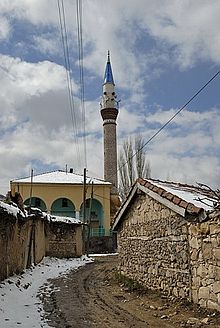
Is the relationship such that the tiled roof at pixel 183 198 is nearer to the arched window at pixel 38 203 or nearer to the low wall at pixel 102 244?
the low wall at pixel 102 244

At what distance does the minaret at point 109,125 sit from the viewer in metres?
40.9

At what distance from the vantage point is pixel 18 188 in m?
37.0

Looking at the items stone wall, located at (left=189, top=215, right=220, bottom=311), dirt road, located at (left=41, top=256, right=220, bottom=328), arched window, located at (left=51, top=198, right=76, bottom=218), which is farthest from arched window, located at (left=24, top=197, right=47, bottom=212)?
stone wall, located at (left=189, top=215, right=220, bottom=311)

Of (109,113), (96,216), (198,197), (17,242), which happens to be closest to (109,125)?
(109,113)

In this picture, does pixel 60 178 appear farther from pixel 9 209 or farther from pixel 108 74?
pixel 9 209

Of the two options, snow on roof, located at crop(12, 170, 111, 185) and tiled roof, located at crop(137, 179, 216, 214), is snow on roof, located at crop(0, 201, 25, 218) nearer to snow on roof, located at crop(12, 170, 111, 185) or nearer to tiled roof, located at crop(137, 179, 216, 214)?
tiled roof, located at crop(137, 179, 216, 214)

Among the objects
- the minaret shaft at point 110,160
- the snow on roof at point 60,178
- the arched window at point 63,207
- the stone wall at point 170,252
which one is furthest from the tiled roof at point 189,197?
the minaret shaft at point 110,160

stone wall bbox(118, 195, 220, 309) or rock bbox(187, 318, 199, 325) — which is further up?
stone wall bbox(118, 195, 220, 309)

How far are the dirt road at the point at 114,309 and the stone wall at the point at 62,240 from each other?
34.0ft

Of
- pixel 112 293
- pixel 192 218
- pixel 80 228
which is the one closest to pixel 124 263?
pixel 112 293

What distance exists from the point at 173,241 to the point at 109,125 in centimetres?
3279

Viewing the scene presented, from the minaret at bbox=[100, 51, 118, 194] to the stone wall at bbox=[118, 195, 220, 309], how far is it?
26794 mm

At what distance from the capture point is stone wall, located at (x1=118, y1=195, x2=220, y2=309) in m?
8.11

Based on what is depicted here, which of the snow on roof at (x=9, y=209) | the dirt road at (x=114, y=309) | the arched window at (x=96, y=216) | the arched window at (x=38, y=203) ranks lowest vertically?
the dirt road at (x=114, y=309)
